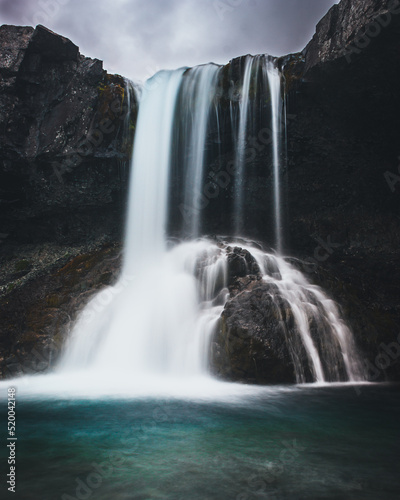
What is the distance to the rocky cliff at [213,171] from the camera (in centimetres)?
1267

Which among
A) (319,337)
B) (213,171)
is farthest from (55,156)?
(319,337)

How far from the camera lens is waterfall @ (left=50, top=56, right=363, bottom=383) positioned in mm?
9000

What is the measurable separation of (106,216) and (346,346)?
12.4m

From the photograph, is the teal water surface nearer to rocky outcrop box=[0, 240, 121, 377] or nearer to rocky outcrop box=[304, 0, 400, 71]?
rocky outcrop box=[0, 240, 121, 377]

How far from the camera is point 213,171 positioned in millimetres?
16422

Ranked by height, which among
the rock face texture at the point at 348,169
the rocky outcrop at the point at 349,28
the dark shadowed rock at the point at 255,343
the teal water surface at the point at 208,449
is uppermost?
the rocky outcrop at the point at 349,28

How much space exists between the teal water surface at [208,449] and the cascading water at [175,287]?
7.12ft

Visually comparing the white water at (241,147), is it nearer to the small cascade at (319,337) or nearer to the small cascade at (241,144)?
the small cascade at (241,144)

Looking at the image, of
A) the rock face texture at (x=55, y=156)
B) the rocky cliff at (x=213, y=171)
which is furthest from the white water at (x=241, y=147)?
the rock face texture at (x=55, y=156)

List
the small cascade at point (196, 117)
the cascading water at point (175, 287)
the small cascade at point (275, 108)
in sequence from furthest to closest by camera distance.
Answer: the small cascade at point (196, 117)
the small cascade at point (275, 108)
the cascading water at point (175, 287)

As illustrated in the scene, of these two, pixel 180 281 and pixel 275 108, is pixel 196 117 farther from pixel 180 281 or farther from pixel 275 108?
pixel 180 281

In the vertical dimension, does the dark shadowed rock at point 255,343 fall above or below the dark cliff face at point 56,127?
below

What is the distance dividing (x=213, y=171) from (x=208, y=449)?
13478 millimetres

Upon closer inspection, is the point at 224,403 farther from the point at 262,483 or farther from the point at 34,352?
the point at 34,352
